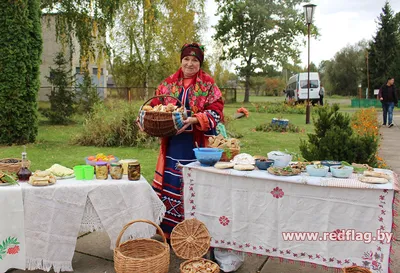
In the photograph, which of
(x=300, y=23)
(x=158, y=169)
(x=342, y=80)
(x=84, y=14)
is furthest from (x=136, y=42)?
(x=342, y=80)

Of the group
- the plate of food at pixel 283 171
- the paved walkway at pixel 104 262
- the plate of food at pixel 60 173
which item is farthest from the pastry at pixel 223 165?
the plate of food at pixel 60 173

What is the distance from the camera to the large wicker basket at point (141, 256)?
299 centimetres

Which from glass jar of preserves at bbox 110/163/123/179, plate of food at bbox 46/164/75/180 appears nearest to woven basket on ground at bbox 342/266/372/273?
glass jar of preserves at bbox 110/163/123/179

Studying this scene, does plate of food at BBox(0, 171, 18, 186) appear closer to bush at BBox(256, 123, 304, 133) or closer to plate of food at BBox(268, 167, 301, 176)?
plate of food at BBox(268, 167, 301, 176)

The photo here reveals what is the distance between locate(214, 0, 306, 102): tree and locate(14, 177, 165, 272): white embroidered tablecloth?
34.4 m

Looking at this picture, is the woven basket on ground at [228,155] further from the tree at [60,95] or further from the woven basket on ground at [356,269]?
the tree at [60,95]

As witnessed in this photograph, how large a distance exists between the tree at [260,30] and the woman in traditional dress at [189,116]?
111 feet

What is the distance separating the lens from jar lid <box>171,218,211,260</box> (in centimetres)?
334

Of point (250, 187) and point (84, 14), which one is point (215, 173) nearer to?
point (250, 187)

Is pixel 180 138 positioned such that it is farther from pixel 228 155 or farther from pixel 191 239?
pixel 191 239

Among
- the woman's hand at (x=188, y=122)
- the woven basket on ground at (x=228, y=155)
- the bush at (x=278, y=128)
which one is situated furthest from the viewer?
the bush at (x=278, y=128)

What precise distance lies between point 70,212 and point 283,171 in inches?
69.9

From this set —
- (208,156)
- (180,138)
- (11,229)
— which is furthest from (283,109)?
(11,229)

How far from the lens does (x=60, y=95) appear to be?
52.1 feet
